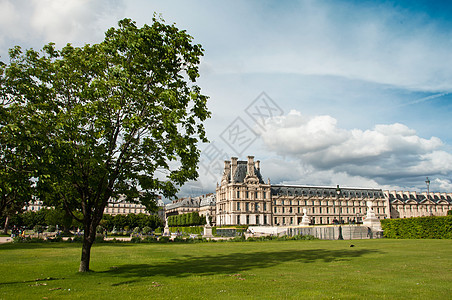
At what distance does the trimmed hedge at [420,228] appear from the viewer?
122ft

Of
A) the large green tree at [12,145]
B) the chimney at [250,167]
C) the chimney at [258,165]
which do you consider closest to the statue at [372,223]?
the large green tree at [12,145]

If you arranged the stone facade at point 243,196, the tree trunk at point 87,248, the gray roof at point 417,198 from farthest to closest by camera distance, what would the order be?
the gray roof at point 417,198, the stone facade at point 243,196, the tree trunk at point 87,248

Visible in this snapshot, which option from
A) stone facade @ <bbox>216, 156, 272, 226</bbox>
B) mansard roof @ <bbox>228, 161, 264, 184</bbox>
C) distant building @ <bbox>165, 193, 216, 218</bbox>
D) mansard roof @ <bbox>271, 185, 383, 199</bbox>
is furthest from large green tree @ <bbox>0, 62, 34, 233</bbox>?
distant building @ <bbox>165, 193, 216, 218</bbox>

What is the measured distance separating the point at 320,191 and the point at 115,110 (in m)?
118

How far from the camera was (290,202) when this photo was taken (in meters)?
116

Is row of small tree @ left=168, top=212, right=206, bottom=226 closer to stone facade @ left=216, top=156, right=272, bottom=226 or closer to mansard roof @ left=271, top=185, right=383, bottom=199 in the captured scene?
stone facade @ left=216, top=156, right=272, bottom=226

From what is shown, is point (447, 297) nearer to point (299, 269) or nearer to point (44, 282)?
point (299, 269)

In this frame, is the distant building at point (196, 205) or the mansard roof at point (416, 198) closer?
the distant building at point (196, 205)

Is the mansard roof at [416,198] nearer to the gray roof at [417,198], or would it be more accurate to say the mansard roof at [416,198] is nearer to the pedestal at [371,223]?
the gray roof at [417,198]

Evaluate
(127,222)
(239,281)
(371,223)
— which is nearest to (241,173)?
(127,222)

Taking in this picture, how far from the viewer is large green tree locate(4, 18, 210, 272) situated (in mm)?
13445

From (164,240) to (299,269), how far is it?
→ 27802 millimetres

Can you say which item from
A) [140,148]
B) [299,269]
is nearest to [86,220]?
[140,148]

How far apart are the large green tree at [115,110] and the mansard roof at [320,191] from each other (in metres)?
102
